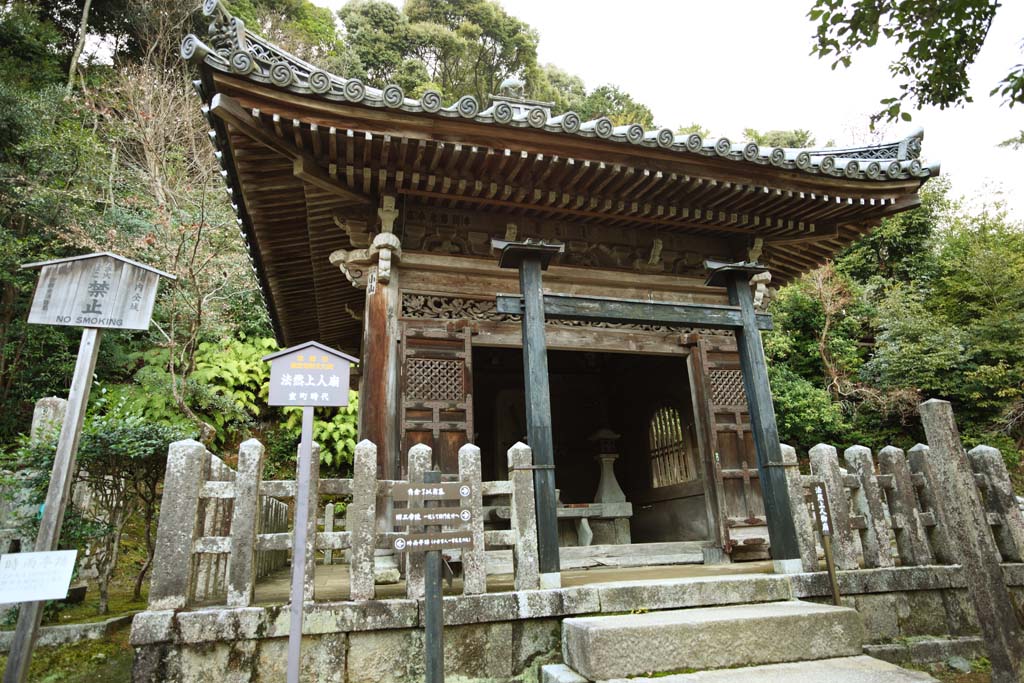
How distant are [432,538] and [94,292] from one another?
2773mm

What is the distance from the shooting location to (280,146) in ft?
17.0

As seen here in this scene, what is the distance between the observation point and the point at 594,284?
22.9 ft

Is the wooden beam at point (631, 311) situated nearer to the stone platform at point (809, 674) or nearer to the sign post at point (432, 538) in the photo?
the sign post at point (432, 538)

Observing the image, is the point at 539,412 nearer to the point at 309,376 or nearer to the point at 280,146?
the point at 309,376

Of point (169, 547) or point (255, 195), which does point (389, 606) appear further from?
point (255, 195)

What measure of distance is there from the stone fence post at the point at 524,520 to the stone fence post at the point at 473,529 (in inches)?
10.8

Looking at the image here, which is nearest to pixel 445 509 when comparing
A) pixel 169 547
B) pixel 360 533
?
pixel 360 533

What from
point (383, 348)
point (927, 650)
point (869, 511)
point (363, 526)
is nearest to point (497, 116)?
point (383, 348)

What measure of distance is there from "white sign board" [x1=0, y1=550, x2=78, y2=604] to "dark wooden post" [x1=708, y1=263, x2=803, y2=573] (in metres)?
4.94

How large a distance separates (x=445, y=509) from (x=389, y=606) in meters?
0.80

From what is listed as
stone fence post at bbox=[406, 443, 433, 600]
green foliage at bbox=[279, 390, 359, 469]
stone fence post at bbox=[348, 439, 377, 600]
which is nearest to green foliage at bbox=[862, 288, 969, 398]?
green foliage at bbox=[279, 390, 359, 469]

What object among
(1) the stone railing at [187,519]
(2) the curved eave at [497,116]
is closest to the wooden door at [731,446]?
(2) the curved eave at [497,116]

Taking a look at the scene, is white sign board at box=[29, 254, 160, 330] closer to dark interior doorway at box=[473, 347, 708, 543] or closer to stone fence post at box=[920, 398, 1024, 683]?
stone fence post at box=[920, 398, 1024, 683]

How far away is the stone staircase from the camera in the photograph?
3.32 meters
